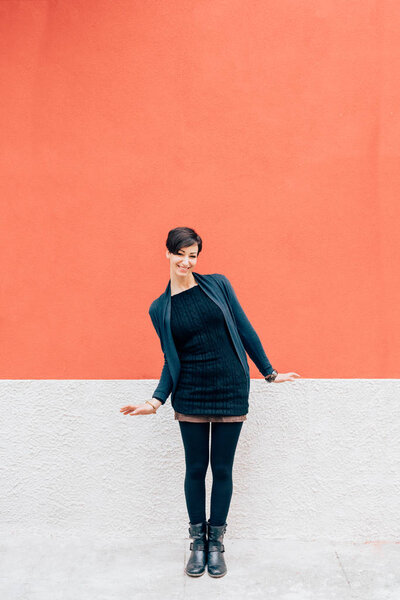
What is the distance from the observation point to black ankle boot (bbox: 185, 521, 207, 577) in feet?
9.33

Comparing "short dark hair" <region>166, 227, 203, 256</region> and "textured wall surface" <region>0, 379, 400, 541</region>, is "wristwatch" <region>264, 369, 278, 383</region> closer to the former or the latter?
"textured wall surface" <region>0, 379, 400, 541</region>

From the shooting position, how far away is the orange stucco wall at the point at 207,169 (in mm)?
3127

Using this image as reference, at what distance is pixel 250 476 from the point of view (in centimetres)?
325

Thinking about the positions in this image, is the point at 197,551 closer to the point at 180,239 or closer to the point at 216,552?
the point at 216,552

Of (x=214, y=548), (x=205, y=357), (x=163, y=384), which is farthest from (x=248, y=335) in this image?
(x=214, y=548)

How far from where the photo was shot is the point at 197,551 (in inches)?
114

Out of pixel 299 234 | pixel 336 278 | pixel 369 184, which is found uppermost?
pixel 369 184

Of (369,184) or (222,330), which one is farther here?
(369,184)

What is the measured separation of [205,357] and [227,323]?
0.21m

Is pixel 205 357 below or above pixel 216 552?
above

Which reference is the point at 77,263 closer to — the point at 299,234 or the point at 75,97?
the point at 75,97

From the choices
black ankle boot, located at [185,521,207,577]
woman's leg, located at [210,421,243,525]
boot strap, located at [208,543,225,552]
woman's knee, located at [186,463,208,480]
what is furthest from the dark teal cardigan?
boot strap, located at [208,543,225,552]

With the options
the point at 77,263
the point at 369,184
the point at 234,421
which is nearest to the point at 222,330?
the point at 234,421

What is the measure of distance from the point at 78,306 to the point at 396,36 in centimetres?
245
